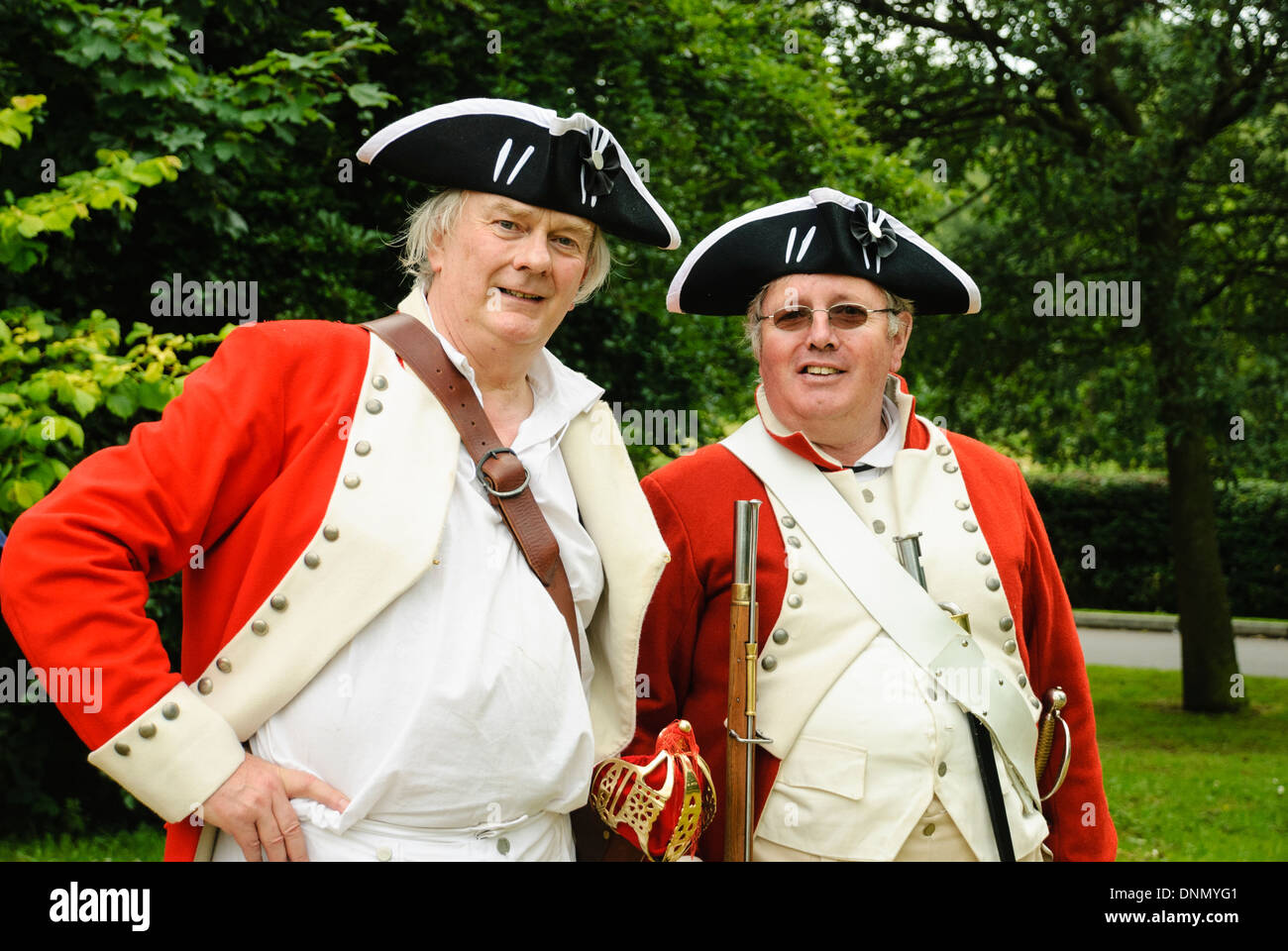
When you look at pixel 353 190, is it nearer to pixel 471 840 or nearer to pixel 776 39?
pixel 776 39

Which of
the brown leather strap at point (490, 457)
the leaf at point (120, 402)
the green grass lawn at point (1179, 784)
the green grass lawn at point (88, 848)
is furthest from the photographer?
the green grass lawn at point (1179, 784)

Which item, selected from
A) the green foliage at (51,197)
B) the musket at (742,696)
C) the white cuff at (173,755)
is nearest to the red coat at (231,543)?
the white cuff at (173,755)

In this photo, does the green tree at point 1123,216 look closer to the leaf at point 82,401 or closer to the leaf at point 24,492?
the leaf at point 82,401

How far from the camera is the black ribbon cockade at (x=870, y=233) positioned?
3.09 m

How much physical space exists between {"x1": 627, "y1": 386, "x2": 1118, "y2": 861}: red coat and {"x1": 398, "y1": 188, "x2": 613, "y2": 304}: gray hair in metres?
0.57

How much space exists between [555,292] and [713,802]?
44.1 inches

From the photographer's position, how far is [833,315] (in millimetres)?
3068

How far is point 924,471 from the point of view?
319cm

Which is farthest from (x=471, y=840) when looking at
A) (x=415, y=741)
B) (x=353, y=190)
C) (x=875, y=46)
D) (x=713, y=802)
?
(x=875, y=46)

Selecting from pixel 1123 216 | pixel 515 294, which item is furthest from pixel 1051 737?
pixel 1123 216

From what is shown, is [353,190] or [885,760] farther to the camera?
[353,190]

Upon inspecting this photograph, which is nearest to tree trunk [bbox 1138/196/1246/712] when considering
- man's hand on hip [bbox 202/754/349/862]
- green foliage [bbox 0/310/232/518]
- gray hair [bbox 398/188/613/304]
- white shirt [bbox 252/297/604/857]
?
green foliage [bbox 0/310/232/518]

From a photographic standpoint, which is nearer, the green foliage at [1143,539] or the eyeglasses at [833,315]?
the eyeglasses at [833,315]
